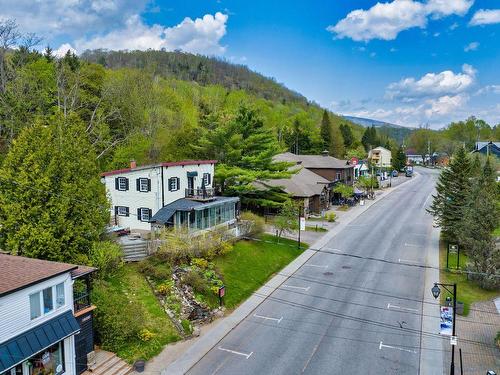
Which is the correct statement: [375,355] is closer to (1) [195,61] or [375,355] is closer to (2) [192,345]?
(2) [192,345]

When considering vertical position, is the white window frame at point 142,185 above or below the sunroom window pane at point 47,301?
above

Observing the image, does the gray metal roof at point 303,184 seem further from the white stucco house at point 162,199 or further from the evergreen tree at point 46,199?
the evergreen tree at point 46,199

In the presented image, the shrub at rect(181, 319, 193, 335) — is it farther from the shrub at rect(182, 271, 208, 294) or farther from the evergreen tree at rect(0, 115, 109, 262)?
the evergreen tree at rect(0, 115, 109, 262)

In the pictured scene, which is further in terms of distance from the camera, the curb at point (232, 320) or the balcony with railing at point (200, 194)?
the balcony with railing at point (200, 194)

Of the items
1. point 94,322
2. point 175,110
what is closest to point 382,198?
point 175,110

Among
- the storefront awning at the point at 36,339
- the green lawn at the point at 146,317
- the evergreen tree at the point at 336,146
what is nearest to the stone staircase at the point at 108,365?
the green lawn at the point at 146,317

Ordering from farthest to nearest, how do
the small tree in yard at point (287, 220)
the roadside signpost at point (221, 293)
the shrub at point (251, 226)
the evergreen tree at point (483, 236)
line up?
the small tree in yard at point (287, 220) < the shrub at point (251, 226) < the evergreen tree at point (483, 236) < the roadside signpost at point (221, 293)

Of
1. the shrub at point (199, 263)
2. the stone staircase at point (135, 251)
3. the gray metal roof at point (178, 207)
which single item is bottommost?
the shrub at point (199, 263)
